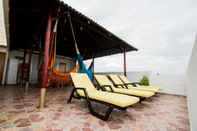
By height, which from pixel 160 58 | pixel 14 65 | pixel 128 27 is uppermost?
pixel 128 27

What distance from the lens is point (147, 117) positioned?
8.79 ft

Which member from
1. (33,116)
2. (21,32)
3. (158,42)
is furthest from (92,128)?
(158,42)

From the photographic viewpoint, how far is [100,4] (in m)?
5.22

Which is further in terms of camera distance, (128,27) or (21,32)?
(128,27)

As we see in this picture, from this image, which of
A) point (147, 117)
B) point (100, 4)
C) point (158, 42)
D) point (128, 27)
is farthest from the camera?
point (158, 42)

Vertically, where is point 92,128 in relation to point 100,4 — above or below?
below

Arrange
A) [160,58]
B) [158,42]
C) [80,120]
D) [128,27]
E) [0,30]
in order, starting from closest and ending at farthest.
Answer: [80,120]
[0,30]
[128,27]
[158,42]
[160,58]

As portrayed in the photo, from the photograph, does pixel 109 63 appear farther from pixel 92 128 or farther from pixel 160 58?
pixel 92 128

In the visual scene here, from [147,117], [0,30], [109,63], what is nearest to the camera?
[147,117]

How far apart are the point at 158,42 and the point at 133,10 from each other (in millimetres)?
4557

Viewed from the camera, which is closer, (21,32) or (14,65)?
(21,32)

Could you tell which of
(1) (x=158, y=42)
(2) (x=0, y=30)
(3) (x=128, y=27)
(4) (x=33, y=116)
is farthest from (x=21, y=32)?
(1) (x=158, y=42)

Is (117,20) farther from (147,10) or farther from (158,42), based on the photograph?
(158,42)

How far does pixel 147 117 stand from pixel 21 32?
6.15m
